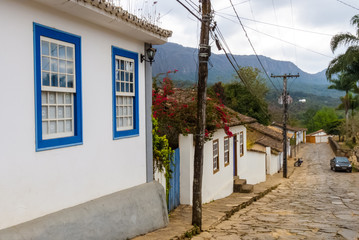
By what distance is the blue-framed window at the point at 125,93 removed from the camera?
709 cm

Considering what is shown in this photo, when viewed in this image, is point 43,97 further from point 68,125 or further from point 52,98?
point 68,125

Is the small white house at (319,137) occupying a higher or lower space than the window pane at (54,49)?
lower

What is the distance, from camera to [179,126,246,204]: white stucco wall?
→ 1055 centimetres

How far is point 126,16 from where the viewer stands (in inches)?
260

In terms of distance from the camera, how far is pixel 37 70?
518cm

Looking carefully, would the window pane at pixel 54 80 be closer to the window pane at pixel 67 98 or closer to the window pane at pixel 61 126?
the window pane at pixel 67 98

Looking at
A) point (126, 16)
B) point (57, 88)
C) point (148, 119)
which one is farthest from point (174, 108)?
point (57, 88)

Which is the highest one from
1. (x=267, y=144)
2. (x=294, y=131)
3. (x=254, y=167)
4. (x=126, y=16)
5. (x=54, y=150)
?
(x=126, y=16)

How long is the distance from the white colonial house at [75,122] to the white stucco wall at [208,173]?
240 cm

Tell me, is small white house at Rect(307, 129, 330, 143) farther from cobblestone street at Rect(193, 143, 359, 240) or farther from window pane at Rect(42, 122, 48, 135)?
window pane at Rect(42, 122, 48, 135)

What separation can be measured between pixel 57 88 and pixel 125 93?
1976mm

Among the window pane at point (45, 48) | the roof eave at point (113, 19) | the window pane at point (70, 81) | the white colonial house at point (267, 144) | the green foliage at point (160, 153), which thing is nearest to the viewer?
the window pane at point (45, 48)

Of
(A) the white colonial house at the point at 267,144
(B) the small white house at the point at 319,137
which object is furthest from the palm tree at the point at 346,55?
(B) the small white house at the point at 319,137

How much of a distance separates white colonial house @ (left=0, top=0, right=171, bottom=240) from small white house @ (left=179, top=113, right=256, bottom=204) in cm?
243
